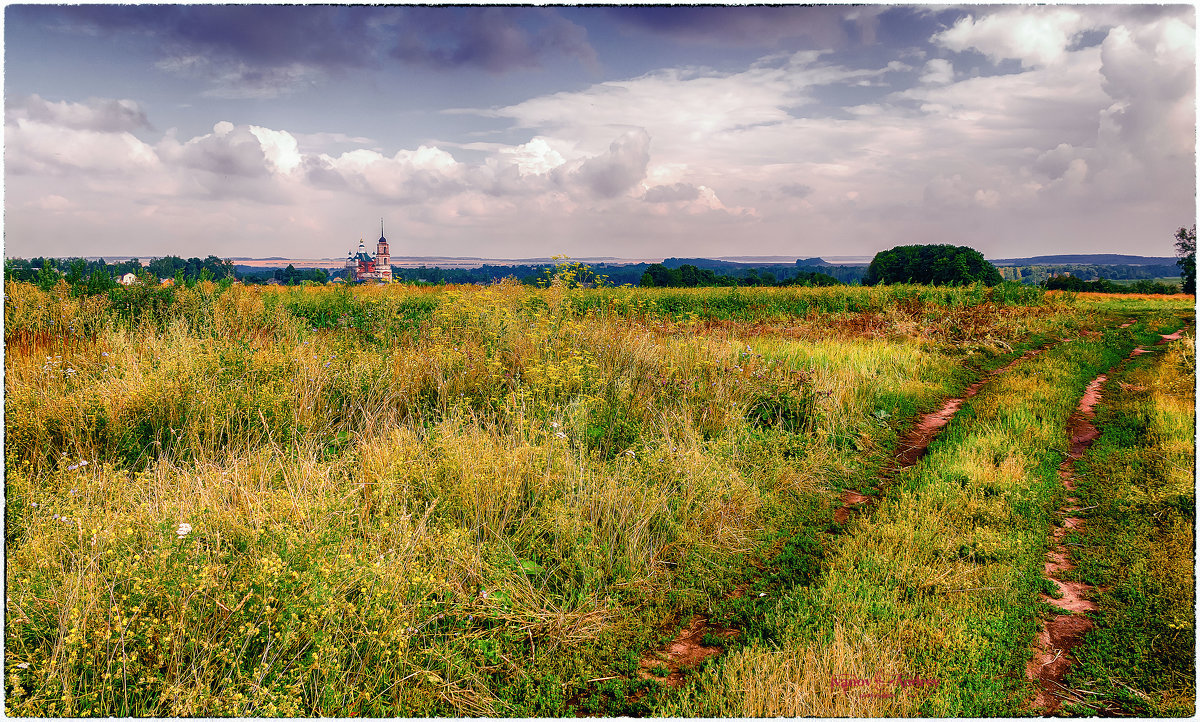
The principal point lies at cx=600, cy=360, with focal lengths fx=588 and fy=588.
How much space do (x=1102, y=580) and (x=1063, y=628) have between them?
762mm

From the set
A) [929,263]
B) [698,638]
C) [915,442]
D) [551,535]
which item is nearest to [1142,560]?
[915,442]

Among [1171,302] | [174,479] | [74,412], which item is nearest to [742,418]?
[174,479]

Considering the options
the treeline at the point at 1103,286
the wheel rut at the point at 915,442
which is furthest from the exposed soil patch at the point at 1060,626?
the treeline at the point at 1103,286

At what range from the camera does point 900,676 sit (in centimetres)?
281

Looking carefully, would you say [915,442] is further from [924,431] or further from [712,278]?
[712,278]

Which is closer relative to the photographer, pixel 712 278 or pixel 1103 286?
pixel 1103 286

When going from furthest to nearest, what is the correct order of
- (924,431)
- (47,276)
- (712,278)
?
(712,278) < (47,276) < (924,431)

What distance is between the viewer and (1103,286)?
31609 mm

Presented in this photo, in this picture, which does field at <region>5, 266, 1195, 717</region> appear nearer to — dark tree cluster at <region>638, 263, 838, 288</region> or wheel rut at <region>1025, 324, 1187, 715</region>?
wheel rut at <region>1025, 324, 1187, 715</region>

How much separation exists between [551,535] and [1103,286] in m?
39.2

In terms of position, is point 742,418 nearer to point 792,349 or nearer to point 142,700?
point 792,349

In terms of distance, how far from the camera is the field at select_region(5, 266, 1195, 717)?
262cm

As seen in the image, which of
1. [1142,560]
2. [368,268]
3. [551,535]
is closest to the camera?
[1142,560]

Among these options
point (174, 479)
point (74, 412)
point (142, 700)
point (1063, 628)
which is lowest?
point (1063, 628)
